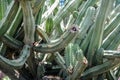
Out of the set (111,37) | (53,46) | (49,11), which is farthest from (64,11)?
(53,46)

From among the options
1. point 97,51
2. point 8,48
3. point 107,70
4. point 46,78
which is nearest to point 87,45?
point 97,51

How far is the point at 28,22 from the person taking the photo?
2.11 m

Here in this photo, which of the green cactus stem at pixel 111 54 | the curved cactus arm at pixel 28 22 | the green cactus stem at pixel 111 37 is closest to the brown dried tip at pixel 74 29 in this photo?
the curved cactus arm at pixel 28 22

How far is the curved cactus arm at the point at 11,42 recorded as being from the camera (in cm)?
222

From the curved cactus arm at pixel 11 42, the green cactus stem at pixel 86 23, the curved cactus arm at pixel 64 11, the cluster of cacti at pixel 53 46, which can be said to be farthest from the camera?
the curved cactus arm at pixel 64 11

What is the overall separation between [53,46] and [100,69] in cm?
39

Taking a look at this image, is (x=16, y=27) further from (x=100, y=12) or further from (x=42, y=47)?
(x=100, y=12)

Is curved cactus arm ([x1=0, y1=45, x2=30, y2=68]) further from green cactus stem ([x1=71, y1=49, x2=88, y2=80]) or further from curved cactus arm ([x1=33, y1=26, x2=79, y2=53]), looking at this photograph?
green cactus stem ([x1=71, y1=49, x2=88, y2=80])

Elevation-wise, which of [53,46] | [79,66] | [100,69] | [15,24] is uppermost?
[15,24]

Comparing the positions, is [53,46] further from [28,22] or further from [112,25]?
[112,25]

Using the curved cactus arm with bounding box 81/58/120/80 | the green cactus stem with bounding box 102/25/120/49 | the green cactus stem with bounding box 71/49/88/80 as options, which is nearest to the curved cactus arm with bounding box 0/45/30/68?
the green cactus stem with bounding box 71/49/88/80

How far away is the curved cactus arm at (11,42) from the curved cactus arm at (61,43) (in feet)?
0.39

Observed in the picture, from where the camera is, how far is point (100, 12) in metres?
2.28

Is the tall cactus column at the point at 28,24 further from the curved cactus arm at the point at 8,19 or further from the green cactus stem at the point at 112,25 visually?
the green cactus stem at the point at 112,25
